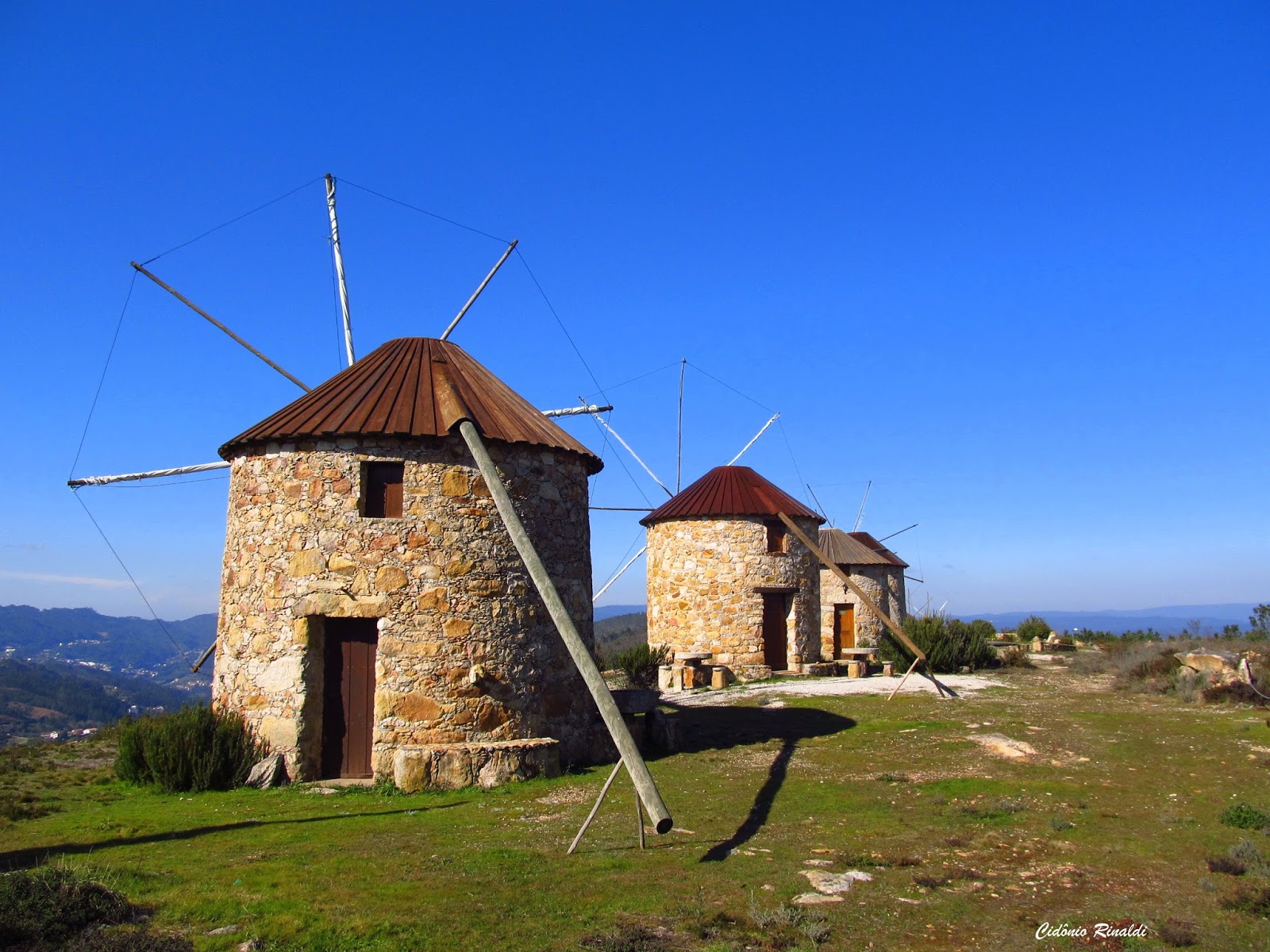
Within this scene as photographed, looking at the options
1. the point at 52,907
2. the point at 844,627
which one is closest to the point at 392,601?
the point at 52,907

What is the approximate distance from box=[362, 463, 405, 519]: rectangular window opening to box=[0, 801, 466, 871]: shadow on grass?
10.1ft

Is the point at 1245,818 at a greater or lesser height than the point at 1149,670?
lesser

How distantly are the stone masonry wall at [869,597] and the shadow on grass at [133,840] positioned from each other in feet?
59.8

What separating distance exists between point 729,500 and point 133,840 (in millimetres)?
15857

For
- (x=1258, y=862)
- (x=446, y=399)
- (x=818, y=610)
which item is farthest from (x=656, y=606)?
(x=1258, y=862)

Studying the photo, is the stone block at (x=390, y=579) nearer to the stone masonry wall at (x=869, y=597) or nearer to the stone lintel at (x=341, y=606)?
the stone lintel at (x=341, y=606)

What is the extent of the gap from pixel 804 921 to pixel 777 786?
4075 millimetres

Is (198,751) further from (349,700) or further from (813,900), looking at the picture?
(813,900)

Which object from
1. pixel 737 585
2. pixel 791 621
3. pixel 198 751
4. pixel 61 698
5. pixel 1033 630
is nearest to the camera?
pixel 198 751

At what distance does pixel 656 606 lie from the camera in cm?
2247

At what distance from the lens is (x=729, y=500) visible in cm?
2170

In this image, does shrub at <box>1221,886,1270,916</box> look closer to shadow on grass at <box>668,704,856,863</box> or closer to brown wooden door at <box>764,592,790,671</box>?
shadow on grass at <box>668,704,856,863</box>

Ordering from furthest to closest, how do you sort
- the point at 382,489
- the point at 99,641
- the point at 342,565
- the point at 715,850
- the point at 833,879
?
1. the point at 99,641
2. the point at 382,489
3. the point at 342,565
4. the point at 715,850
5. the point at 833,879

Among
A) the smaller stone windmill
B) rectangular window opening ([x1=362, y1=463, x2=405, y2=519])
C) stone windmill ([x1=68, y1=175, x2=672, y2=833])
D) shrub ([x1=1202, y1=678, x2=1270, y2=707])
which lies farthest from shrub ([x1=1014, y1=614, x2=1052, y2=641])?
rectangular window opening ([x1=362, y1=463, x2=405, y2=519])
